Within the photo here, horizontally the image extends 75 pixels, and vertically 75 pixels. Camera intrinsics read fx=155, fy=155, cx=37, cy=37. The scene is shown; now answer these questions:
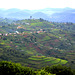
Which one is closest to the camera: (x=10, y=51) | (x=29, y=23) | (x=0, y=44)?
(x=10, y=51)

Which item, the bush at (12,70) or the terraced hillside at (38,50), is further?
the terraced hillside at (38,50)

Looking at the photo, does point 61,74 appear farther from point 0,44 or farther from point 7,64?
point 0,44

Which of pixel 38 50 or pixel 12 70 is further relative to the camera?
pixel 38 50

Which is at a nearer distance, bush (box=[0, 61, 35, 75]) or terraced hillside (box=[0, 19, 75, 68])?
bush (box=[0, 61, 35, 75])

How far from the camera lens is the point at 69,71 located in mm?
30016

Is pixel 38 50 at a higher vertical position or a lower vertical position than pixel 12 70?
lower

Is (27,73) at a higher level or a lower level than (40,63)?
higher

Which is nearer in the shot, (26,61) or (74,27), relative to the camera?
(26,61)

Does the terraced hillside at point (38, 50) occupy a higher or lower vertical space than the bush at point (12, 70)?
lower

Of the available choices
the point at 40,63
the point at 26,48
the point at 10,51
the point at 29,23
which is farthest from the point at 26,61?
the point at 29,23

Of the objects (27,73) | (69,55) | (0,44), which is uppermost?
(27,73)

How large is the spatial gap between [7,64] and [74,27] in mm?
119039

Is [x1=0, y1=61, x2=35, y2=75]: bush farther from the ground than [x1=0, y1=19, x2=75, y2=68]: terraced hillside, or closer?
farther from the ground

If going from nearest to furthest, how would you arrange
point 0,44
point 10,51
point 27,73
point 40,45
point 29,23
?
point 27,73
point 10,51
point 0,44
point 40,45
point 29,23
